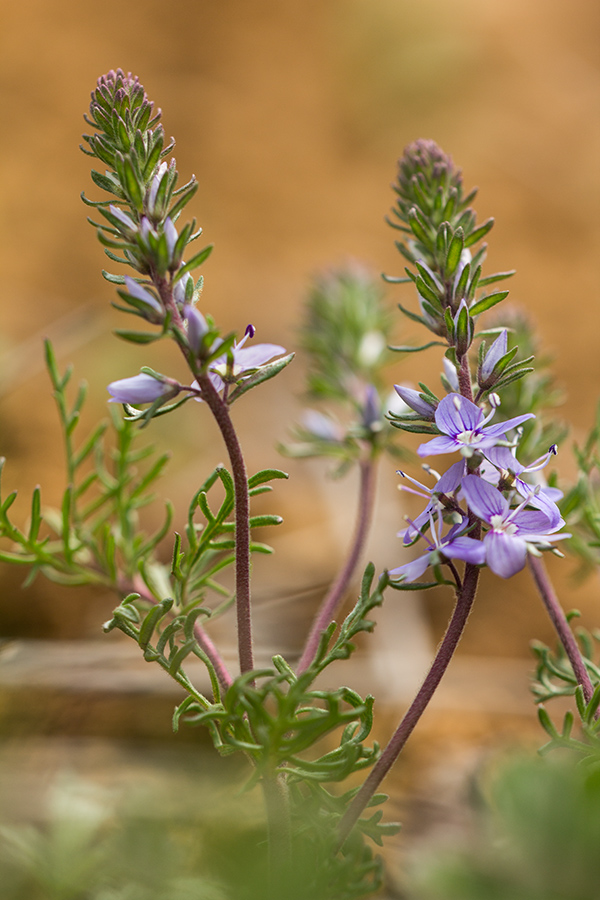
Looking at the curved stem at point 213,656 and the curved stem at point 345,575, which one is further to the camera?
the curved stem at point 345,575

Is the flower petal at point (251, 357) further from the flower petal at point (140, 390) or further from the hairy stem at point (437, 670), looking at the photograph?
the hairy stem at point (437, 670)

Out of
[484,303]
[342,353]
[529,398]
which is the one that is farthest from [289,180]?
[484,303]

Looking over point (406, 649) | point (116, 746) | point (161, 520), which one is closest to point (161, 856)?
point (116, 746)

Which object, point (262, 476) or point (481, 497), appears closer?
point (481, 497)

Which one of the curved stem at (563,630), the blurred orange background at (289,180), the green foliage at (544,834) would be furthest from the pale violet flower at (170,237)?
the blurred orange background at (289,180)

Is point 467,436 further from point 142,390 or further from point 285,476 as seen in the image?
point 142,390

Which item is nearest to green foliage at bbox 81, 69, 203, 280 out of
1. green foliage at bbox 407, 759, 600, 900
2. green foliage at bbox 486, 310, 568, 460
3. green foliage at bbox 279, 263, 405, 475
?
green foliage at bbox 407, 759, 600, 900
